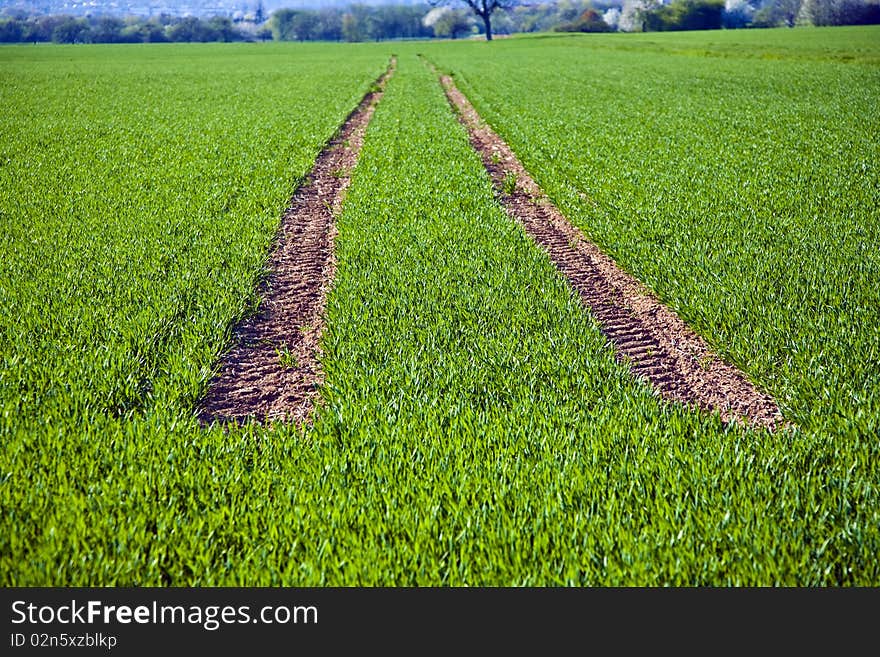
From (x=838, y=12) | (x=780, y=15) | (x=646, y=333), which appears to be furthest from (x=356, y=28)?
(x=646, y=333)

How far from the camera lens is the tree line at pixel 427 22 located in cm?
11812

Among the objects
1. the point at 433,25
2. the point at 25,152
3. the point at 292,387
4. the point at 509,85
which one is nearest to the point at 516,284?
the point at 292,387

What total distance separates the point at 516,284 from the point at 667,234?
10.6 feet

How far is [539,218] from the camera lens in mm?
10953

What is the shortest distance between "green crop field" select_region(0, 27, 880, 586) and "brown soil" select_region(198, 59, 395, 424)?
0.20m

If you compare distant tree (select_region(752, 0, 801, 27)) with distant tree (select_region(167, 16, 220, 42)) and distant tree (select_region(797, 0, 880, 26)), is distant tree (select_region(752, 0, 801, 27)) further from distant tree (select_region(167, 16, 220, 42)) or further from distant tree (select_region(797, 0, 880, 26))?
distant tree (select_region(167, 16, 220, 42))

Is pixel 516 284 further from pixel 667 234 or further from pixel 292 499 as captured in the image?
pixel 292 499

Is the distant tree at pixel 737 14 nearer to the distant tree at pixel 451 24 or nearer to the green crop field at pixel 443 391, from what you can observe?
the distant tree at pixel 451 24

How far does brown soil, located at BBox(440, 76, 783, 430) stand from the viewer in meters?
5.27

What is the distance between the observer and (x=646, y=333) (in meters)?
6.59

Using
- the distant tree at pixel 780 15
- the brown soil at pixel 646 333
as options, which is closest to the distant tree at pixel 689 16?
the distant tree at pixel 780 15

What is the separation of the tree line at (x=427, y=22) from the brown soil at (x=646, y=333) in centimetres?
12013

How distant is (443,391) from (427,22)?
17948cm

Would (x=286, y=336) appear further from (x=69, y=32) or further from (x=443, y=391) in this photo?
(x=69, y=32)
